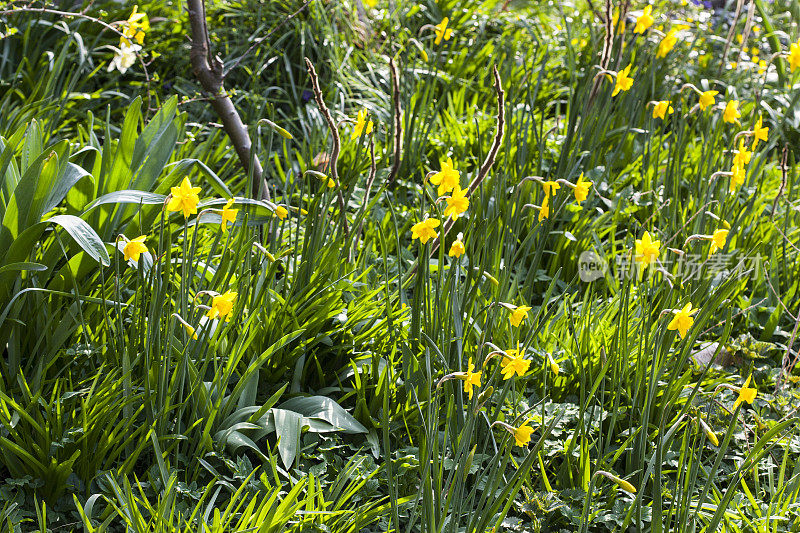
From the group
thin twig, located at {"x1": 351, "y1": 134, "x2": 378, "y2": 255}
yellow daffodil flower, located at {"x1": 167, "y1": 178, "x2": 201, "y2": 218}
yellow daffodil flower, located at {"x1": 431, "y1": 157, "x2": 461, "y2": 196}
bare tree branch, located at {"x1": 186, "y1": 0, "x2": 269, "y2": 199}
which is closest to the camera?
yellow daffodil flower, located at {"x1": 167, "y1": 178, "x2": 201, "y2": 218}

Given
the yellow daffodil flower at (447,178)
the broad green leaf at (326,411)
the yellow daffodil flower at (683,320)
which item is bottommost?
the broad green leaf at (326,411)

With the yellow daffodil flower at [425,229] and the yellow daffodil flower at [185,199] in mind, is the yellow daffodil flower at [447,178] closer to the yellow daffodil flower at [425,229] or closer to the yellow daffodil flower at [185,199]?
the yellow daffodil flower at [425,229]

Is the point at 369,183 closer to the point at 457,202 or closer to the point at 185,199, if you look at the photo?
the point at 457,202

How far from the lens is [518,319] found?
141 cm

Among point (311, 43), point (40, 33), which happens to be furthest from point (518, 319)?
point (40, 33)

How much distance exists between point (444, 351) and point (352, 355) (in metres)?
0.39

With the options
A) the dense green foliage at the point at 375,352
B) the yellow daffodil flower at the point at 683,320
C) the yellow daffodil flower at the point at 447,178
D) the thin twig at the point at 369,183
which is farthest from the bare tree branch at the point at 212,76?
the yellow daffodil flower at the point at 683,320

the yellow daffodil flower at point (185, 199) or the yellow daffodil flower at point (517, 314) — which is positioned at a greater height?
the yellow daffodil flower at point (185, 199)

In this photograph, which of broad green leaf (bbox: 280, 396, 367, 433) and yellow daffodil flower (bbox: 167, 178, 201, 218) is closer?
yellow daffodil flower (bbox: 167, 178, 201, 218)

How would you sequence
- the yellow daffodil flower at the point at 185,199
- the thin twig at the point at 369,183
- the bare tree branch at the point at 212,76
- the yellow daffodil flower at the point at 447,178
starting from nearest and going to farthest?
the yellow daffodil flower at the point at 185,199 < the yellow daffodil flower at the point at 447,178 < the thin twig at the point at 369,183 < the bare tree branch at the point at 212,76

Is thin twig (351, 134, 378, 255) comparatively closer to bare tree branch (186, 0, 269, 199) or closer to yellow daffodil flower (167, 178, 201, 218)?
bare tree branch (186, 0, 269, 199)

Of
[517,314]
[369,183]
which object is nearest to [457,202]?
[517,314]

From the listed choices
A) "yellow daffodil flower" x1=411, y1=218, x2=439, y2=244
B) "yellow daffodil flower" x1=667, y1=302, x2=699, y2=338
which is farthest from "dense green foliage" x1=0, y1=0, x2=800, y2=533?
"yellow daffodil flower" x1=411, y1=218, x2=439, y2=244

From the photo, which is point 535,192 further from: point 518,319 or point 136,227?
point 136,227
